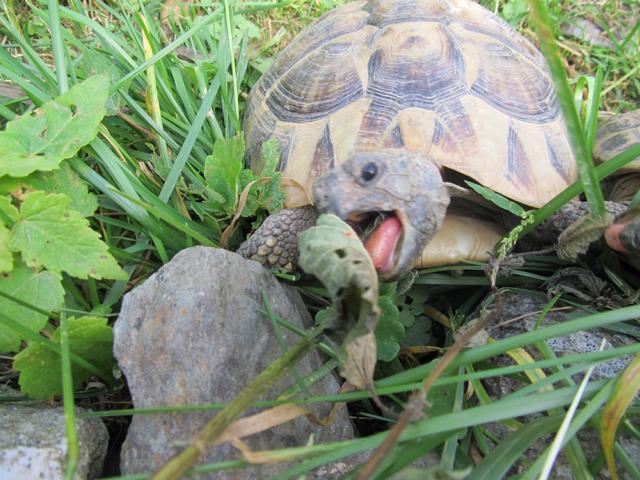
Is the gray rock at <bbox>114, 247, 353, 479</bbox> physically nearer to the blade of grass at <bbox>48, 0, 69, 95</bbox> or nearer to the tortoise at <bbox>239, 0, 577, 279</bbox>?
the tortoise at <bbox>239, 0, 577, 279</bbox>

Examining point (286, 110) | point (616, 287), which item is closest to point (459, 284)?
point (616, 287)

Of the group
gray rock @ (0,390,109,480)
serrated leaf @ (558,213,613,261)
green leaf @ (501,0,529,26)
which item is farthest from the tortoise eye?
green leaf @ (501,0,529,26)

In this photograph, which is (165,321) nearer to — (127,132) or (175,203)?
(175,203)

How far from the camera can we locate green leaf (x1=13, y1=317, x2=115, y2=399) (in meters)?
1.12

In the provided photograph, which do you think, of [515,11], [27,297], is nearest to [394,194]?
[27,297]

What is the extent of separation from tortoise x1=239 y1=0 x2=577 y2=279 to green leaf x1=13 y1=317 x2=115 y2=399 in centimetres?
53

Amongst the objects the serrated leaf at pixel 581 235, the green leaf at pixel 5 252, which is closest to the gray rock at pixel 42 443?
the green leaf at pixel 5 252

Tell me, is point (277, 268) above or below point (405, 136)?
below

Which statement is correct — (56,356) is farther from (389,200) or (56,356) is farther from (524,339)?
(524,339)

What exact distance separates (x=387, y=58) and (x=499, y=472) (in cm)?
118

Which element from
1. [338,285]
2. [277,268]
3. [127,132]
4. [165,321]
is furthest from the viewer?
[127,132]

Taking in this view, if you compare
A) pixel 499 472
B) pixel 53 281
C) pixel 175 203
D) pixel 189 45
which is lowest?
pixel 499 472

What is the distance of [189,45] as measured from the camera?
2.34 metres

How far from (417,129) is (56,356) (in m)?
1.07
